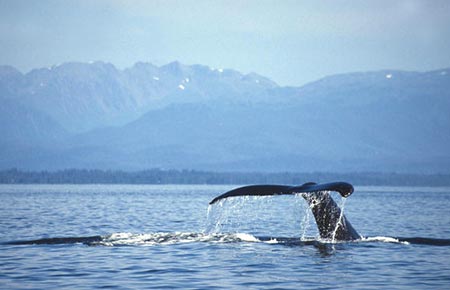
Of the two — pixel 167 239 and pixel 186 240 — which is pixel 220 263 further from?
pixel 167 239

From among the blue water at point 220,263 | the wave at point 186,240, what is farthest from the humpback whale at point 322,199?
the wave at point 186,240

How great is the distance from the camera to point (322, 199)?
58.3 ft

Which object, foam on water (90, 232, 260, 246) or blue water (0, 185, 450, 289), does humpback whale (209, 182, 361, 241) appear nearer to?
blue water (0, 185, 450, 289)

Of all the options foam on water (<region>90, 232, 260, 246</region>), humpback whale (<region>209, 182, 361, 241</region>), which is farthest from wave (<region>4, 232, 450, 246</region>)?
humpback whale (<region>209, 182, 361, 241</region>)

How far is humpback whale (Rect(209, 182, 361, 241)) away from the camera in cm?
1480

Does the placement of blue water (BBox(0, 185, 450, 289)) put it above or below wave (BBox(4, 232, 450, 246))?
below

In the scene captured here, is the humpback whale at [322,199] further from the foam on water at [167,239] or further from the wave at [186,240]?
the foam on water at [167,239]

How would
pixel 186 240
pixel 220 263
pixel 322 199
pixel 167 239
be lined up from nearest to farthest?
pixel 220 263
pixel 322 199
pixel 186 240
pixel 167 239

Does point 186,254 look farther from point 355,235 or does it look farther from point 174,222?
point 174,222

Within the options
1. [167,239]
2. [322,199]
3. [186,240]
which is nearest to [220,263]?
[322,199]

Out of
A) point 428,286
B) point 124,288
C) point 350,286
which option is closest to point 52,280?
point 124,288

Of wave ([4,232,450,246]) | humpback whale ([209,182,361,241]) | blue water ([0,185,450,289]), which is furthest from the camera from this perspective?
wave ([4,232,450,246])

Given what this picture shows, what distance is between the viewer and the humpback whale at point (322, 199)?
48.5 feet

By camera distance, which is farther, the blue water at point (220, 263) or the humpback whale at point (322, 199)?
the humpback whale at point (322, 199)
